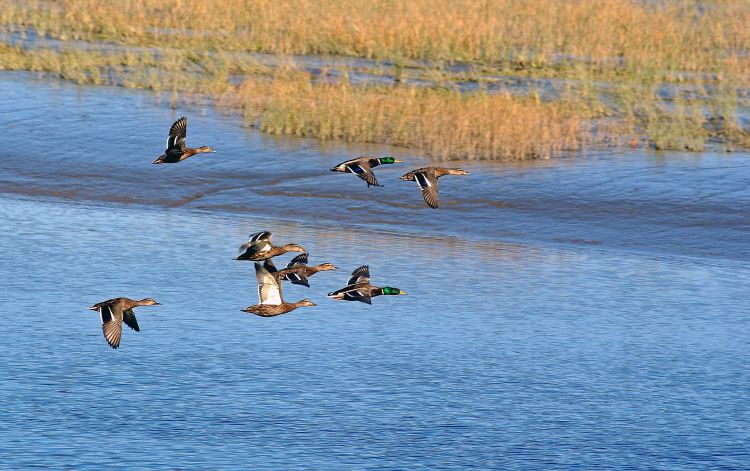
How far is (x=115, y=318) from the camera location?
960 centimetres

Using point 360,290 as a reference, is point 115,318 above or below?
below

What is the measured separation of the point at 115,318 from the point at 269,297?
1481 mm

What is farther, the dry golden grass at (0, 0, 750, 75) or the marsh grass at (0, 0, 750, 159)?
→ the dry golden grass at (0, 0, 750, 75)

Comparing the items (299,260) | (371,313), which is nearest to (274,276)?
(299,260)

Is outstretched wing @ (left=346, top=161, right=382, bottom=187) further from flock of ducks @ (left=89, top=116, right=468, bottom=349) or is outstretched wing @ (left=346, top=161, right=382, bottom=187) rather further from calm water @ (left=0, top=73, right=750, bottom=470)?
calm water @ (left=0, top=73, right=750, bottom=470)

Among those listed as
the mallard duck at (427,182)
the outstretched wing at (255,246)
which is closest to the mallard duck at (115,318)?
the outstretched wing at (255,246)

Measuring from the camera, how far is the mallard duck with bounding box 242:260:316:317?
10.6 m

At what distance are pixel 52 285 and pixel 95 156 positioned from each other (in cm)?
560

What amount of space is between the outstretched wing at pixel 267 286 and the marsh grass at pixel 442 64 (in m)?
7.41

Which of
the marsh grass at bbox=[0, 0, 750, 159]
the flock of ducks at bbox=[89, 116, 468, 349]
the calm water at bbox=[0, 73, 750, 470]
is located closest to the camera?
the calm water at bbox=[0, 73, 750, 470]

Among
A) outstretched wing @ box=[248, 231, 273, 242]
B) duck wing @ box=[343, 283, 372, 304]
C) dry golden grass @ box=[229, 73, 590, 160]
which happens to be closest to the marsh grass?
dry golden grass @ box=[229, 73, 590, 160]

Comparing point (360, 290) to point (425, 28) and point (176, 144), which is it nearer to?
point (176, 144)

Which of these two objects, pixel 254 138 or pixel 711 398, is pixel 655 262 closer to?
pixel 711 398

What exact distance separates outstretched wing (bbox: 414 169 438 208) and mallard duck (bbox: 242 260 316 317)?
1.15 metres
